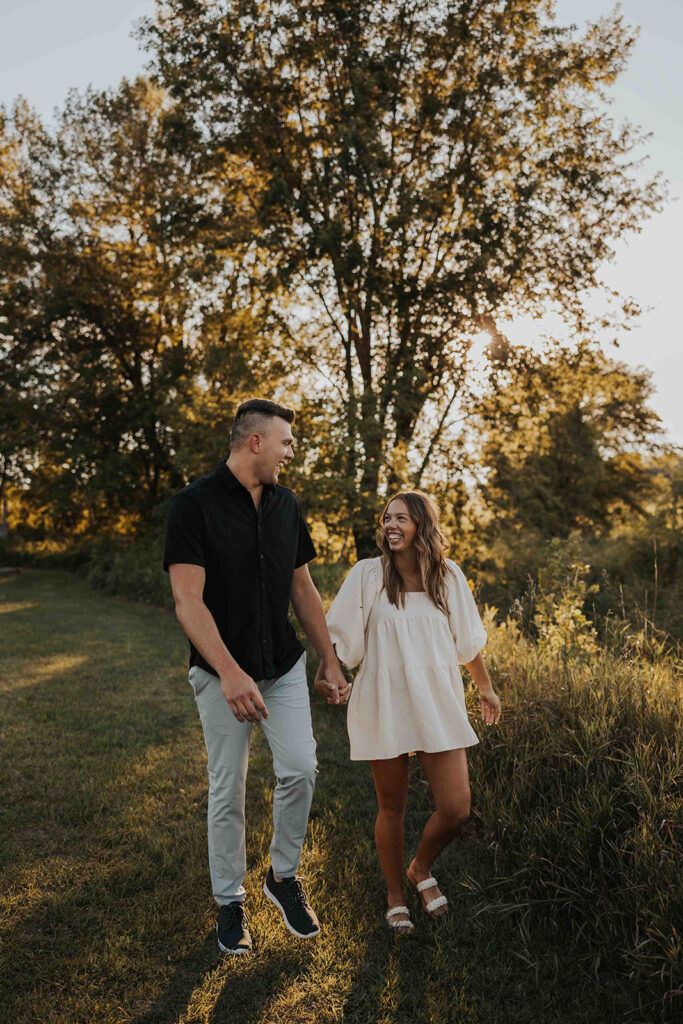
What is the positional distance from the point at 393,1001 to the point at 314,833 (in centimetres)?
164

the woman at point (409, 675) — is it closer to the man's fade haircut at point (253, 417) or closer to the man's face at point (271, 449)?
the man's face at point (271, 449)

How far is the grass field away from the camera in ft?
9.83

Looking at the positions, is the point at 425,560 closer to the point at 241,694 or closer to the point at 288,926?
the point at 241,694

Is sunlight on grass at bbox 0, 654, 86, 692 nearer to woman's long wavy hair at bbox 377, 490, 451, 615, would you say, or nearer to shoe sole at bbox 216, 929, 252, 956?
shoe sole at bbox 216, 929, 252, 956

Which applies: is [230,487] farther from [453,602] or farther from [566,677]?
[566,677]

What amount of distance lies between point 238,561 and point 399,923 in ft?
6.07

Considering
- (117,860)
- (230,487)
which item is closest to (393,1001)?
(117,860)

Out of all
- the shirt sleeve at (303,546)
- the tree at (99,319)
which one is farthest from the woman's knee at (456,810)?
the tree at (99,319)

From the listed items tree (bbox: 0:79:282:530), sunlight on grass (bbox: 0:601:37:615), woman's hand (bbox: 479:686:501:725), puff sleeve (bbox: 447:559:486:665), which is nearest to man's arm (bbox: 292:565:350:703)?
puff sleeve (bbox: 447:559:486:665)

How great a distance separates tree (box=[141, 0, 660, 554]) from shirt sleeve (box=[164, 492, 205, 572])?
912 centimetres

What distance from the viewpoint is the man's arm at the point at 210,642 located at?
300 cm

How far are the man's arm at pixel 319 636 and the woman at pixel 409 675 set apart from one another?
0.02 m

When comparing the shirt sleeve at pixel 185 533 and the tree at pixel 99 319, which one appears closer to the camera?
the shirt sleeve at pixel 185 533

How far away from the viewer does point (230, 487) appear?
3375mm
